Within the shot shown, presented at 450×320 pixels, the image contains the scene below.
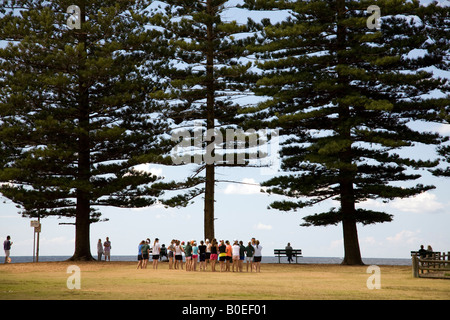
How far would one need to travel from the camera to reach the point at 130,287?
16.8m

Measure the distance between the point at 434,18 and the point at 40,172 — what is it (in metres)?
24.1

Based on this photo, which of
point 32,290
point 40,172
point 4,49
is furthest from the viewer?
point 40,172

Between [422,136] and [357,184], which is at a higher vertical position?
[422,136]

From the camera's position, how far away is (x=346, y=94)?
31.1 meters

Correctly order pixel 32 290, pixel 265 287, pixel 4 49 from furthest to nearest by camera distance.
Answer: pixel 4 49 < pixel 265 287 < pixel 32 290

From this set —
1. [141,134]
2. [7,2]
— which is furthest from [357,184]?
[7,2]

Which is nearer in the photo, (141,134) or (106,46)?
(106,46)

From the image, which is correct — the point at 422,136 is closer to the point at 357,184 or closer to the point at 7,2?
the point at 357,184

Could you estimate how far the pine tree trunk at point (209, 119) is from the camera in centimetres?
3297

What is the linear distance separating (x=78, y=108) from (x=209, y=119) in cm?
758

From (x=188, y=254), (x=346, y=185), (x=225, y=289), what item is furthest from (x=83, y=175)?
Answer: (x=225, y=289)

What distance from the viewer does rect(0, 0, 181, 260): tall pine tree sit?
31.6 meters

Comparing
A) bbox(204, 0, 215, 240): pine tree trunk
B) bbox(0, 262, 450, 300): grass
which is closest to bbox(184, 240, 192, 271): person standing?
bbox(0, 262, 450, 300): grass

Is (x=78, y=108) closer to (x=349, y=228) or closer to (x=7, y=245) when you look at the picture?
(x=7, y=245)
